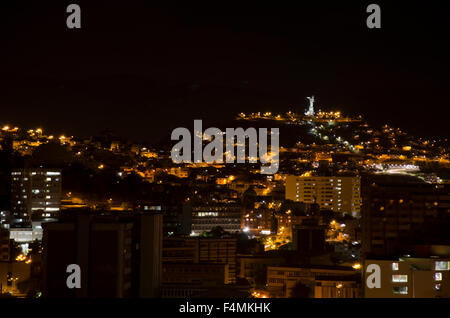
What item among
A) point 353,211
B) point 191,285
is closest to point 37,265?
point 191,285

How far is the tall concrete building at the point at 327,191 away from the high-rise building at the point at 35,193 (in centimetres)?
910

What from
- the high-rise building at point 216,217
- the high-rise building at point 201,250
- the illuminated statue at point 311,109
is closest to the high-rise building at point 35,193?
the high-rise building at point 216,217

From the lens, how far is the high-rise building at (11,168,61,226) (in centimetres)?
1474

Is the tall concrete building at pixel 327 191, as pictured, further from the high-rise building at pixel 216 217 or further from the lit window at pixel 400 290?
the lit window at pixel 400 290

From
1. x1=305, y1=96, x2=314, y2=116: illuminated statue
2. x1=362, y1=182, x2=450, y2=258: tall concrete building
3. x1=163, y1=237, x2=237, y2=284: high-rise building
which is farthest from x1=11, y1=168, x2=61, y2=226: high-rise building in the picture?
x1=305, y1=96, x2=314, y2=116: illuminated statue

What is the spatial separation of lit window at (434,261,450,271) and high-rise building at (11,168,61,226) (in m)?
9.07

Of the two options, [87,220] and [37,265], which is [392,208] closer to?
[37,265]

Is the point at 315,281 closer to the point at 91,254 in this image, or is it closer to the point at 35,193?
the point at 91,254

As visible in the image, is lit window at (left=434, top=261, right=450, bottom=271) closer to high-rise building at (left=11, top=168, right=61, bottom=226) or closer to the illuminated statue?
high-rise building at (left=11, top=168, right=61, bottom=226)

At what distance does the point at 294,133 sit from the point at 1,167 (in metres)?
21.3

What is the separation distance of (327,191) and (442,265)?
15405 millimetres

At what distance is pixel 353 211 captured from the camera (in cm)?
2212

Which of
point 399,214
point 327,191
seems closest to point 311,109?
point 327,191
